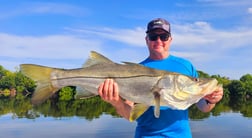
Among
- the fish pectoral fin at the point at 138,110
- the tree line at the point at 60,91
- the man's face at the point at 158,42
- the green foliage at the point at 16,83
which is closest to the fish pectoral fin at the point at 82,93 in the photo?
the fish pectoral fin at the point at 138,110

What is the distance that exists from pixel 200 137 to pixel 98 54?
39.2 meters

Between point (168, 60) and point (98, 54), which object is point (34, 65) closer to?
point (98, 54)

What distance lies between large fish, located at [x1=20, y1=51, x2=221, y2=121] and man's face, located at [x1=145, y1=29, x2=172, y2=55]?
618 mm

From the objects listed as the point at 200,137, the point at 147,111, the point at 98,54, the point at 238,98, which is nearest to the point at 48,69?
the point at 98,54

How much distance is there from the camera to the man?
530 centimetres

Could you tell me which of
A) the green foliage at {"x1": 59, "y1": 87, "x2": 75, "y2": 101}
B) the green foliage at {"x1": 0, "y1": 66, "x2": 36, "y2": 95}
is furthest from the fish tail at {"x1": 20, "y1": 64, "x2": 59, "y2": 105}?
the green foliage at {"x1": 0, "y1": 66, "x2": 36, "y2": 95}

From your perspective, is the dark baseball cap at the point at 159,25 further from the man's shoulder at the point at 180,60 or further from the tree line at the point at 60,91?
the tree line at the point at 60,91

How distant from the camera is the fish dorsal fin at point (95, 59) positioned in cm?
521

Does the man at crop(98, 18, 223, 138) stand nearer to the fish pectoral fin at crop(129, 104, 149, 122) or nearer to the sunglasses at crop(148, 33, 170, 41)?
the sunglasses at crop(148, 33, 170, 41)

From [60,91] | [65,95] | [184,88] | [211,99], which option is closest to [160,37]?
[184,88]

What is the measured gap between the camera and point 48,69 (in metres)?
5.20

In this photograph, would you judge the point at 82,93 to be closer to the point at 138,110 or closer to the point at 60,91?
the point at 138,110

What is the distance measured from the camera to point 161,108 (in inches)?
212

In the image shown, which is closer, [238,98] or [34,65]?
[34,65]
